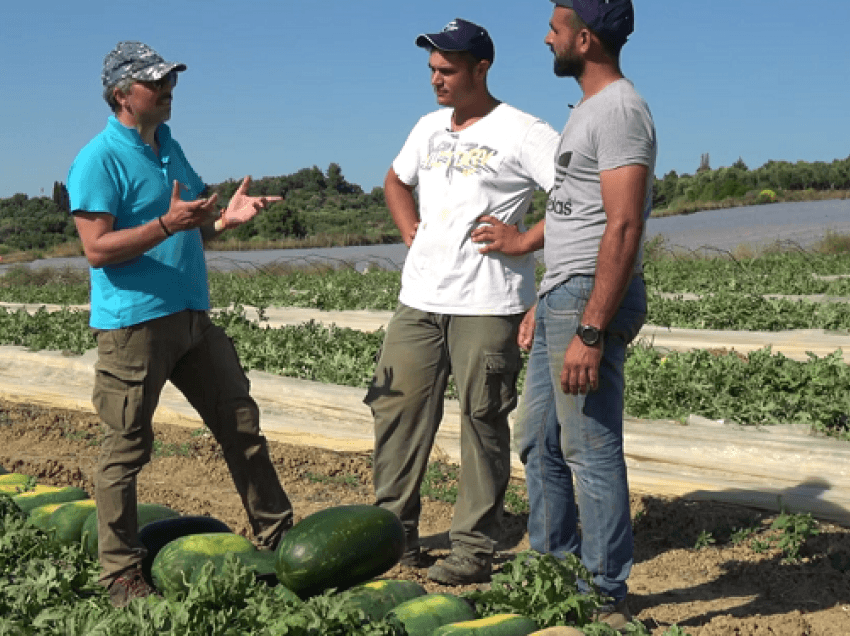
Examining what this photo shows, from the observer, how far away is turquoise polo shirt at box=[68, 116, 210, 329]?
11.7 feet

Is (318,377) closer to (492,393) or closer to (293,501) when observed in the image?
(293,501)

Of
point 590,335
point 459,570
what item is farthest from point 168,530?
point 590,335

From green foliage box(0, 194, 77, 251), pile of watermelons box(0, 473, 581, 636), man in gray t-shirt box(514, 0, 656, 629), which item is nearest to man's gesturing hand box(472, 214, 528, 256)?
man in gray t-shirt box(514, 0, 656, 629)

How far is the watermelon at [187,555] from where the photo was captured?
3.29 meters

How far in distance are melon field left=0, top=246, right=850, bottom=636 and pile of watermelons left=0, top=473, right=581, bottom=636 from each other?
15 cm

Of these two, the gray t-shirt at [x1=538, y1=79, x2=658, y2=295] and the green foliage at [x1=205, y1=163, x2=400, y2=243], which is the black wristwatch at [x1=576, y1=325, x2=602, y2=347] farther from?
the green foliage at [x1=205, y1=163, x2=400, y2=243]

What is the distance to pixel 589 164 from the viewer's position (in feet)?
10.4

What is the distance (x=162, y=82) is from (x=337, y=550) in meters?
1.87

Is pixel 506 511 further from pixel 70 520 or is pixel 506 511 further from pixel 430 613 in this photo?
pixel 430 613

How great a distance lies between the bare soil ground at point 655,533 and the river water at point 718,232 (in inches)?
741

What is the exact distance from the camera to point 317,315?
1074 cm

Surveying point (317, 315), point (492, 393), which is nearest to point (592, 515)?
point (492, 393)

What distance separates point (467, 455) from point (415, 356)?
1.58 feet

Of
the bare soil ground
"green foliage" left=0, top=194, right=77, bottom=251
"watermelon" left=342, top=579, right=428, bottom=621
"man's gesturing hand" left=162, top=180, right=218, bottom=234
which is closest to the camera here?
"watermelon" left=342, top=579, right=428, bottom=621
